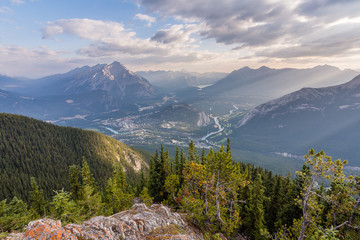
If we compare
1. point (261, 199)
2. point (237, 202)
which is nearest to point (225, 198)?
point (237, 202)

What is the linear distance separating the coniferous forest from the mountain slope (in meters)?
17.2

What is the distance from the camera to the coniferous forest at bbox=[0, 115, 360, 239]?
→ 17.1m

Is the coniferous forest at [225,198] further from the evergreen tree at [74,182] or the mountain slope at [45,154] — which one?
the mountain slope at [45,154]

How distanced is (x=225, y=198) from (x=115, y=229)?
801 inches

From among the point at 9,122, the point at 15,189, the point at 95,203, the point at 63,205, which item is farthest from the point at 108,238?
the point at 9,122

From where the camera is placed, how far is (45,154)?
139 meters

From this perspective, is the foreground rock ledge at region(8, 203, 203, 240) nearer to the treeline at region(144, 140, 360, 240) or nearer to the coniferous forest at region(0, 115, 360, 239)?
the coniferous forest at region(0, 115, 360, 239)

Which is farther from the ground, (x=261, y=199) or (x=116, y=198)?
(x=261, y=199)

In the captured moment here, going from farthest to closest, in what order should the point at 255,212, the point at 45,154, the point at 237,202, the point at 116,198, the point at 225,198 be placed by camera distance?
the point at 45,154 → the point at 116,198 → the point at 237,202 → the point at 255,212 → the point at 225,198

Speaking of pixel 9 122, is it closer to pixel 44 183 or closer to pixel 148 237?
pixel 44 183

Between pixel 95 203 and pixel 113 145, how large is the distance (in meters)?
171

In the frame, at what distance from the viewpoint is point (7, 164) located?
114 metres

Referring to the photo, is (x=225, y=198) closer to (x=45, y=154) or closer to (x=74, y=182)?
(x=74, y=182)

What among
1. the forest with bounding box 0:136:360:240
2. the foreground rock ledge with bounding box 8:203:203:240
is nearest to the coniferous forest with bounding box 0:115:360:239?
the forest with bounding box 0:136:360:240
